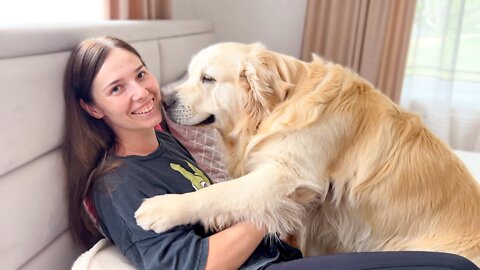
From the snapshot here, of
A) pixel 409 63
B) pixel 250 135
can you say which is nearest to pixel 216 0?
pixel 409 63

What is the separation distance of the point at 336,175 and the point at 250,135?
297 millimetres

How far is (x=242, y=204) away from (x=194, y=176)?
0.74ft

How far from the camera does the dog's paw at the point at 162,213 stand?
1030mm

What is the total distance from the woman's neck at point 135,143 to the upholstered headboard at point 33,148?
0.55 feet

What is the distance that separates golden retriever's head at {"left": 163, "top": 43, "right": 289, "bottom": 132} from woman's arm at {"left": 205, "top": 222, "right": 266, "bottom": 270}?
38cm

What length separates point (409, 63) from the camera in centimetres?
326

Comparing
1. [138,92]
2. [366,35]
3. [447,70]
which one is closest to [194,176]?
[138,92]

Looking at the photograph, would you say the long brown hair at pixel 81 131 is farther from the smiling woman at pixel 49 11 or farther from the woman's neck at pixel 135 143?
the smiling woman at pixel 49 11

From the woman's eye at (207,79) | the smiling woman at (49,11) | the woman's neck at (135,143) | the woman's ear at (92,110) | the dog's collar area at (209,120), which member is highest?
the smiling woman at (49,11)

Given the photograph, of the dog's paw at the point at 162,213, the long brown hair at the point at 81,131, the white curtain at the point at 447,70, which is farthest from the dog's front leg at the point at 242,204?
the white curtain at the point at 447,70

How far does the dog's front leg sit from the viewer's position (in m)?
1.10

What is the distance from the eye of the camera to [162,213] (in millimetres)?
1053

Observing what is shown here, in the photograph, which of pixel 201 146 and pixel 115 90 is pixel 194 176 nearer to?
pixel 115 90

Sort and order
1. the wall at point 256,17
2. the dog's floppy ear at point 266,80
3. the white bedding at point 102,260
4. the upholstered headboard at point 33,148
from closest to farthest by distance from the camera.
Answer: the upholstered headboard at point 33,148, the white bedding at point 102,260, the dog's floppy ear at point 266,80, the wall at point 256,17
